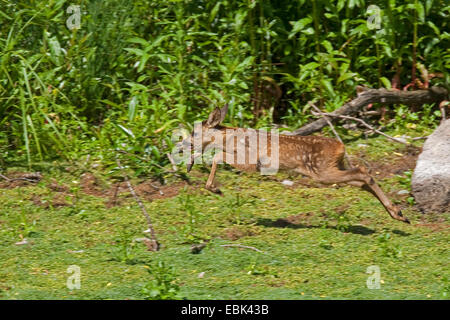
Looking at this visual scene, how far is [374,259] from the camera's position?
605cm

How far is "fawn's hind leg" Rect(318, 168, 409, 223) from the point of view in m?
6.84

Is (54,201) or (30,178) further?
(30,178)

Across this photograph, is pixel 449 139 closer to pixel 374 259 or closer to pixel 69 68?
pixel 374 259

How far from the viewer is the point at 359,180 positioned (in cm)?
691

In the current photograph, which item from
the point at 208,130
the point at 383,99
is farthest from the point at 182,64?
the point at 383,99

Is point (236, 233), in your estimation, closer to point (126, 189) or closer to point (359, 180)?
point (359, 180)

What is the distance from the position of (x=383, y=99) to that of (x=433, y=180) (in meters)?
1.86

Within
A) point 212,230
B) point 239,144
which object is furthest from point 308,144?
point 212,230

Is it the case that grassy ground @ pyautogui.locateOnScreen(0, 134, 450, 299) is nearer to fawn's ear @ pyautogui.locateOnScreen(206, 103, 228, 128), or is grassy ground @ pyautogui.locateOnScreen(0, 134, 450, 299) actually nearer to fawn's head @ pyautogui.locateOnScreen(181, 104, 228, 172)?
fawn's head @ pyautogui.locateOnScreen(181, 104, 228, 172)

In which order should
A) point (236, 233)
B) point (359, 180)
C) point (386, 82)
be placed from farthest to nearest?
point (386, 82) → point (359, 180) → point (236, 233)

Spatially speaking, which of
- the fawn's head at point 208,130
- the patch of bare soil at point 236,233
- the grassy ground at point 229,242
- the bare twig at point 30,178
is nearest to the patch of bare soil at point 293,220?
the grassy ground at point 229,242

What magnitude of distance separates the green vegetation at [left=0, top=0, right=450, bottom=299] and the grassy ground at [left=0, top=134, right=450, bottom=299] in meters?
0.02

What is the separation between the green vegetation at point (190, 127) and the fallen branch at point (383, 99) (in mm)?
184

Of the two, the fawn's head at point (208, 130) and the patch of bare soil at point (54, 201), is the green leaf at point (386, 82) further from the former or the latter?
the patch of bare soil at point (54, 201)
